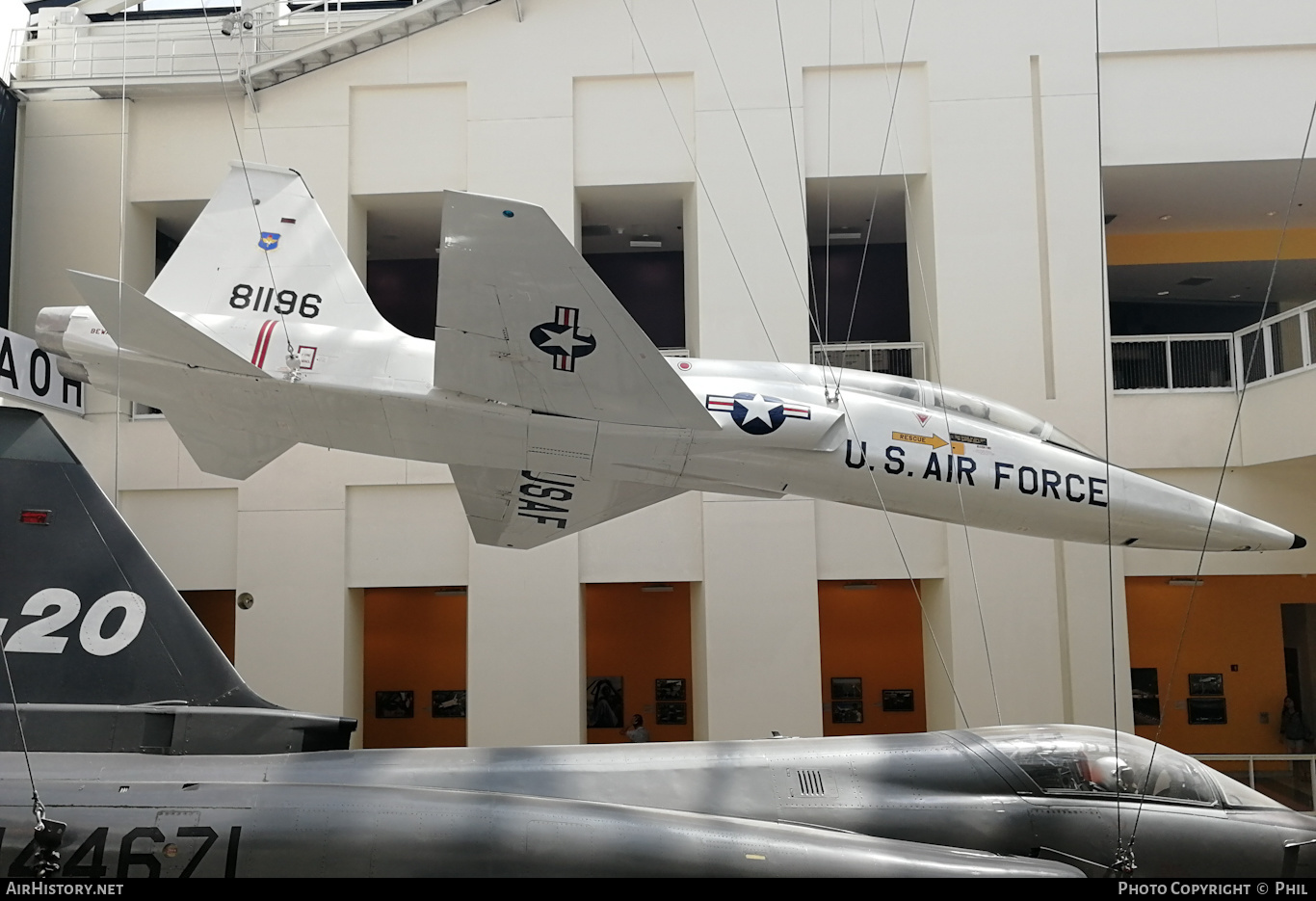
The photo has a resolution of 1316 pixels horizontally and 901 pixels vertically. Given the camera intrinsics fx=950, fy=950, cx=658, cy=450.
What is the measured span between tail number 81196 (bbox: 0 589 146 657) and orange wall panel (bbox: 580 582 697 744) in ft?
25.5

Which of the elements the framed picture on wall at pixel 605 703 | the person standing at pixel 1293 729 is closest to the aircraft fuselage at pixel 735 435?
the framed picture on wall at pixel 605 703

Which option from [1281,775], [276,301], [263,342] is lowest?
[1281,775]

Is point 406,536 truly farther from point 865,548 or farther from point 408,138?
point 865,548

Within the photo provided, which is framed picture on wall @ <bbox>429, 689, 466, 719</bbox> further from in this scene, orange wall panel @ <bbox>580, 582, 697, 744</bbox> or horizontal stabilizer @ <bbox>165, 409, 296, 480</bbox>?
horizontal stabilizer @ <bbox>165, 409, 296, 480</bbox>

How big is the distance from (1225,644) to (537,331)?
35.2ft

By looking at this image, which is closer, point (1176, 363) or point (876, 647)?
point (1176, 363)

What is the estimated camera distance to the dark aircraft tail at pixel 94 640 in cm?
492

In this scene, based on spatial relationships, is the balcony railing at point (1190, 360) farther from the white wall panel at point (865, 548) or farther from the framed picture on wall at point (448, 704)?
the framed picture on wall at point (448, 704)

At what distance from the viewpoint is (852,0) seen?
10258 millimetres

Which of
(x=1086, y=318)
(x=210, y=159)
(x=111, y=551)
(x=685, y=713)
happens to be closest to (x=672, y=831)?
(x=111, y=551)

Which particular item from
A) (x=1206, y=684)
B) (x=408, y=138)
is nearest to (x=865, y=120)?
(x=408, y=138)

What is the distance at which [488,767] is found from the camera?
5.07 meters

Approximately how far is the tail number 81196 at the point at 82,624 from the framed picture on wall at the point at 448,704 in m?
7.84

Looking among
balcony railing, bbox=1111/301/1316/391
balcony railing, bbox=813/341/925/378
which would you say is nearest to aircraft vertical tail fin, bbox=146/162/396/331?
balcony railing, bbox=813/341/925/378
